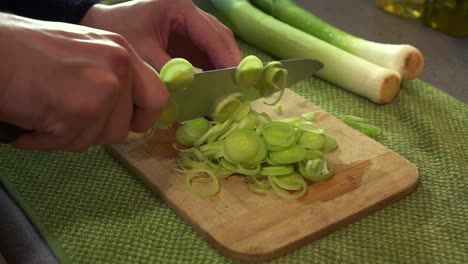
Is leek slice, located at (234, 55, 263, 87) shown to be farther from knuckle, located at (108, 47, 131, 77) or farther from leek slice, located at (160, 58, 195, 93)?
knuckle, located at (108, 47, 131, 77)

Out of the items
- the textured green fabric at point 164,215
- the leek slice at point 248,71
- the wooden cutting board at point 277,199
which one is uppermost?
the leek slice at point 248,71

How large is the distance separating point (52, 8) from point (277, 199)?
53 cm

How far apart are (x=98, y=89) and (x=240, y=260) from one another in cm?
31

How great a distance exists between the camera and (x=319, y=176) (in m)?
0.92

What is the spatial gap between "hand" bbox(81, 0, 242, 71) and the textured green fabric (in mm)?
200

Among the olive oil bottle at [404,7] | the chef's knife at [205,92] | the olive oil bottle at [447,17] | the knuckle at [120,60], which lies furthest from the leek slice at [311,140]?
the olive oil bottle at [404,7]

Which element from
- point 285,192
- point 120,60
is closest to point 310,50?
point 285,192

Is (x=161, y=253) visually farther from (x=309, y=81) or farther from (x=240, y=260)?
(x=309, y=81)

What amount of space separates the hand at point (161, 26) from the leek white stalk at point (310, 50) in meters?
0.27

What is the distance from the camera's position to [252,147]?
0.91 meters

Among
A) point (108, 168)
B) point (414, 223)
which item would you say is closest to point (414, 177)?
point (414, 223)

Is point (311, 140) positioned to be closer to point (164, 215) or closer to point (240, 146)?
point (240, 146)

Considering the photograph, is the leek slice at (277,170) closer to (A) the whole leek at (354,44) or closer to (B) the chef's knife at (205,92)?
(B) the chef's knife at (205,92)

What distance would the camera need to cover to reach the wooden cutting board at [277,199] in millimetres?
817
